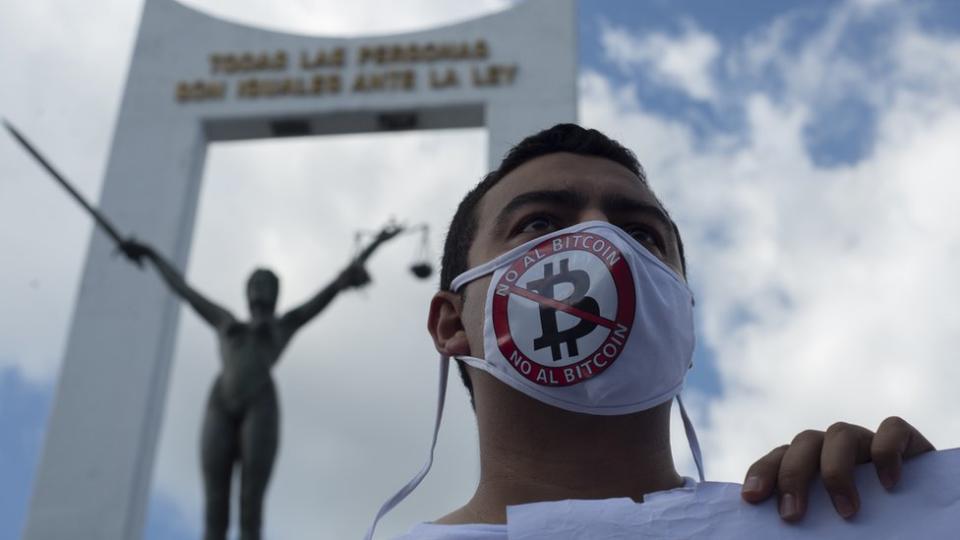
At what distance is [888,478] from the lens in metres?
1.00

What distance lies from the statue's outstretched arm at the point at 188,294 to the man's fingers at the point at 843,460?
6115mm

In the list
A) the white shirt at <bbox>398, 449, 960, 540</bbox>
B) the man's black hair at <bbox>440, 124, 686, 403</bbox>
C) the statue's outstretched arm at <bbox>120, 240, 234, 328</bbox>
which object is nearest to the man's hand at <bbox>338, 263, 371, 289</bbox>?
the statue's outstretched arm at <bbox>120, 240, 234, 328</bbox>

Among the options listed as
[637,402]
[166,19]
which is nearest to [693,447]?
[637,402]

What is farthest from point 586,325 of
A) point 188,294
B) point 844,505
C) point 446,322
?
point 188,294

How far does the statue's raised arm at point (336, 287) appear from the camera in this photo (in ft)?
22.6

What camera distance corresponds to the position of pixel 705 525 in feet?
3.38

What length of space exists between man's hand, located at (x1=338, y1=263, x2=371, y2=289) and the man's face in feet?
18.0

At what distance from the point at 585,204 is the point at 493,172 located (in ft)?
0.80

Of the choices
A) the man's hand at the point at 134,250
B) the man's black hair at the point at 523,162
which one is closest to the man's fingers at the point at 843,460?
the man's black hair at the point at 523,162

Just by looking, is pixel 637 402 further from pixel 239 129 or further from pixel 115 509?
pixel 239 129

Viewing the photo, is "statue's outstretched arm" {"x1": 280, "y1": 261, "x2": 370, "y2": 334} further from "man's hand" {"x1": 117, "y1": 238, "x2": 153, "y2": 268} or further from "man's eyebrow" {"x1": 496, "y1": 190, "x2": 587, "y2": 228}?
"man's eyebrow" {"x1": 496, "y1": 190, "x2": 587, "y2": 228}

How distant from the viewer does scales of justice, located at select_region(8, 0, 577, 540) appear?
909 cm

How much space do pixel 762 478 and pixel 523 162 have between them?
28.4 inches

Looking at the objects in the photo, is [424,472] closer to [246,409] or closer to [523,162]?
[523,162]
